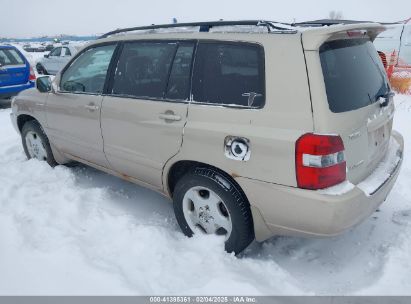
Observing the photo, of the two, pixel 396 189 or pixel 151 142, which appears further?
pixel 396 189

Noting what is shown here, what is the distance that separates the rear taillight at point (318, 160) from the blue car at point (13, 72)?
28.6ft

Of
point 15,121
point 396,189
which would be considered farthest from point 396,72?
point 15,121

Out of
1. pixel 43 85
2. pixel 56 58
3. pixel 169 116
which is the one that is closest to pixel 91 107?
pixel 43 85

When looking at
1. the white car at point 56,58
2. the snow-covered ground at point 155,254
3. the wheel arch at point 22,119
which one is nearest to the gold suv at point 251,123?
the snow-covered ground at point 155,254

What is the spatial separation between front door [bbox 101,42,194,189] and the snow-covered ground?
1.74 ft

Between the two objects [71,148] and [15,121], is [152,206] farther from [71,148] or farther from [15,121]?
[15,121]

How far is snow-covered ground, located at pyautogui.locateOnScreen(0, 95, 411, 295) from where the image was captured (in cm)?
267

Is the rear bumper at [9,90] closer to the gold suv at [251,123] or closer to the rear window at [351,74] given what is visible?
the gold suv at [251,123]

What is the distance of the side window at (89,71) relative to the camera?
12.4 feet

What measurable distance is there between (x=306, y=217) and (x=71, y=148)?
9.54ft

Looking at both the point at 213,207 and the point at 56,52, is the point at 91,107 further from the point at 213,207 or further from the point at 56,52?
the point at 56,52

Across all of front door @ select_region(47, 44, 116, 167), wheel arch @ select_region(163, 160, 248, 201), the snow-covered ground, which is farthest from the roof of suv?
the snow-covered ground

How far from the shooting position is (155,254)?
9.89 feet

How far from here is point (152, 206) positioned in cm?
402
